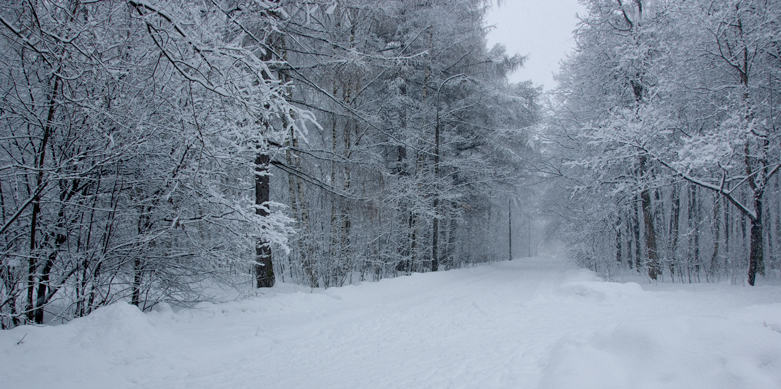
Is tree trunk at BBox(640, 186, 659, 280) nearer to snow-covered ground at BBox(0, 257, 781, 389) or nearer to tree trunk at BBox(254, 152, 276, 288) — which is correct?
snow-covered ground at BBox(0, 257, 781, 389)

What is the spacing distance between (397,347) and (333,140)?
23.6ft

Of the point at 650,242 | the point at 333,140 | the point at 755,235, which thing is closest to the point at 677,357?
the point at 333,140

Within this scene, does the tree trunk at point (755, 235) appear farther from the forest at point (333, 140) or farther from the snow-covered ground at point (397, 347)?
the snow-covered ground at point (397, 347)

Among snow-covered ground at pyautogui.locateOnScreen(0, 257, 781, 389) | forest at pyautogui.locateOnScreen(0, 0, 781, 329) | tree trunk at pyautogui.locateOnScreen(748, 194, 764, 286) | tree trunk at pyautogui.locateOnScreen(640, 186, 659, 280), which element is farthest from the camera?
tree trunk at pyautogui.locateOnScreen(640, 186, 659, 280)

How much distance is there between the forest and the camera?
395cm

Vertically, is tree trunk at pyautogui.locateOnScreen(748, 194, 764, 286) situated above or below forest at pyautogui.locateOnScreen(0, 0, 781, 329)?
below

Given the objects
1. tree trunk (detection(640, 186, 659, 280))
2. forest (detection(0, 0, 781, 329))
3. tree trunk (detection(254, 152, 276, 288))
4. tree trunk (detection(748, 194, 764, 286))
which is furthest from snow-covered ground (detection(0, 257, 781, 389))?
tree trunk (detection(640, 186, 659, 280))

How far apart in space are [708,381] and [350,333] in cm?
425

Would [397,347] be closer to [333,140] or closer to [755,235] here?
[333,140]

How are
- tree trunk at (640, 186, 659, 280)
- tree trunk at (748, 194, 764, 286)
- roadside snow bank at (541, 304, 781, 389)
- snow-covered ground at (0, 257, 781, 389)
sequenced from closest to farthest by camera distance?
roadside snow bank at (541, 304, 781, 389)
snow-covered ground at (0, 257, 781, 389)
tree trunk at (748, 194, 764, 286)
tree trunk at (640, 186, 659, 280)

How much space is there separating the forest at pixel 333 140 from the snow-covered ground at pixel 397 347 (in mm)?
943

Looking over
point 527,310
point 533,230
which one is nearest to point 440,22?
point 527,310

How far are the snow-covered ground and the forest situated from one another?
3.09 ft

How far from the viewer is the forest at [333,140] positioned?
395 centimetres
